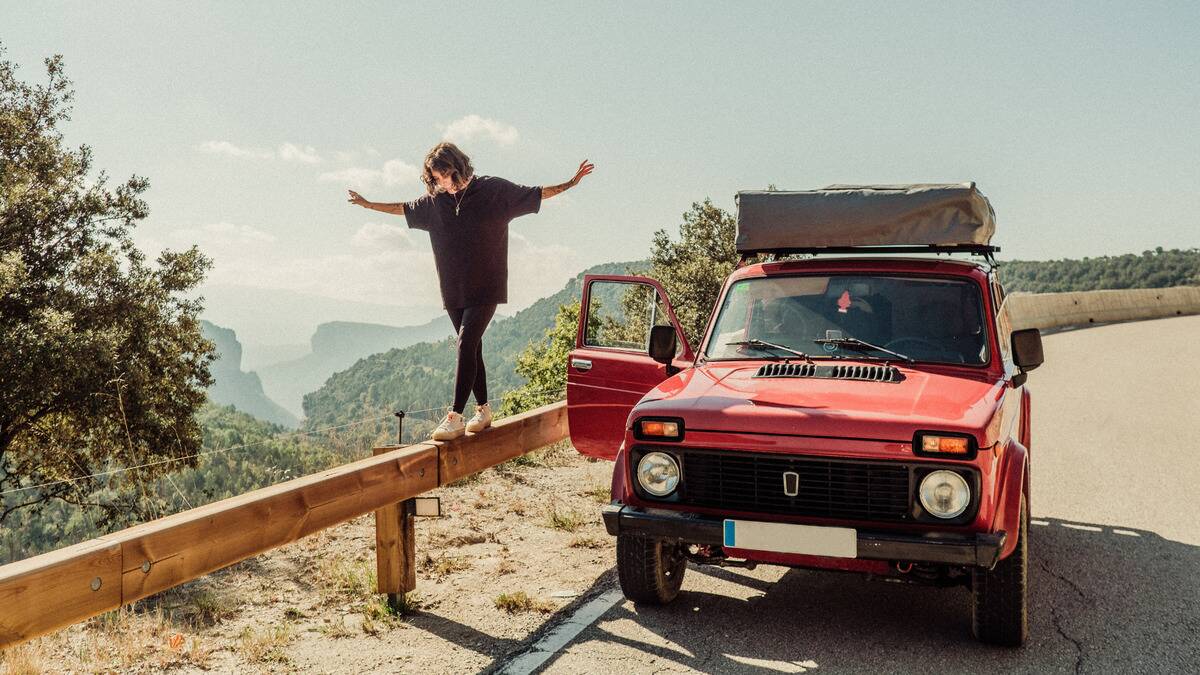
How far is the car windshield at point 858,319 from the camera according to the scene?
5012 mm

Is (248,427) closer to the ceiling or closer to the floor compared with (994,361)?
closer to the floor

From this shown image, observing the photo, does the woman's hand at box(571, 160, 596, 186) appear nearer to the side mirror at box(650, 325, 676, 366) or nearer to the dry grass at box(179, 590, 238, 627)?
the side mirror at box(650, 325, 676, 366)

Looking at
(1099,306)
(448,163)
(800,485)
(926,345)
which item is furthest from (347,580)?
(1099,306)

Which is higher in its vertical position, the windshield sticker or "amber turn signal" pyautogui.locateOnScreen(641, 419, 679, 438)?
the windshield sticker

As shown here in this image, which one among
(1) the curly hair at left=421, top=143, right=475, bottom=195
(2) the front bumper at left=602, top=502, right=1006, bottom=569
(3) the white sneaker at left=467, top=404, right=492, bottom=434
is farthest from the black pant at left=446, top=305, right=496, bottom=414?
(2) the front bumper at left=602, top=502, right=1006, bottom=569

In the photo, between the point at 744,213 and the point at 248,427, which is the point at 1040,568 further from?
the point at 248,427

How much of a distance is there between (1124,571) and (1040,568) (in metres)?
0.47

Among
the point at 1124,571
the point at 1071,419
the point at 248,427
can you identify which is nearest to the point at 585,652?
the point at 1124,571

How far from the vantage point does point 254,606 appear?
527 centimetres

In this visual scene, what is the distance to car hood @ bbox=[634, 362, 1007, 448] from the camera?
4.00m

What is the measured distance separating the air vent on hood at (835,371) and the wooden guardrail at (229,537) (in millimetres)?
1963

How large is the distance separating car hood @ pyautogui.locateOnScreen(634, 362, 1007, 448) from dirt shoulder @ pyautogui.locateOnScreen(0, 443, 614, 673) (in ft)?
4.62

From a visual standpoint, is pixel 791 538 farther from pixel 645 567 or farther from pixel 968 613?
pixel 968 613

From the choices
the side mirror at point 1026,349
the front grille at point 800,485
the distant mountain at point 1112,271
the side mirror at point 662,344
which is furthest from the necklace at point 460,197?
the distant mountain at point 1112,271
